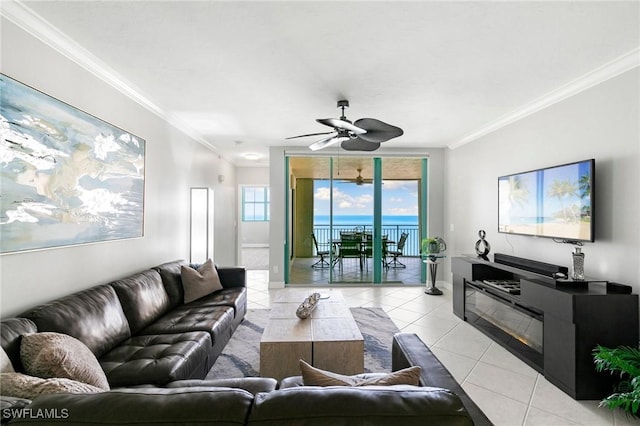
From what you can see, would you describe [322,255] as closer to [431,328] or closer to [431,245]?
[431,245]

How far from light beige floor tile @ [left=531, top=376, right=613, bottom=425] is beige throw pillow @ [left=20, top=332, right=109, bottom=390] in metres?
2.88

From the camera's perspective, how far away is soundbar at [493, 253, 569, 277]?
9.70 feet

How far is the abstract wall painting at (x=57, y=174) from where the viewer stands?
1758 millimetres

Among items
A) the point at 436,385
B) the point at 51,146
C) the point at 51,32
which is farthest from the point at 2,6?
the point at 436,385

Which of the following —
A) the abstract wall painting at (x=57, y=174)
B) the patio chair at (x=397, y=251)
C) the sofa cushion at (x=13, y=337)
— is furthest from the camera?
the patio chair at (x=397, y=251)

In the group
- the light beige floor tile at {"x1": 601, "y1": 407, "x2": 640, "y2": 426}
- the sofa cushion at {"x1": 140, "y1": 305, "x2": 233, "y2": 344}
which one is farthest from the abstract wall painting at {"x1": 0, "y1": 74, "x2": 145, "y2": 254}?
the light beige floor tile at {"x1": 601, "y1": 407, "x2": 640, "y2": 426}

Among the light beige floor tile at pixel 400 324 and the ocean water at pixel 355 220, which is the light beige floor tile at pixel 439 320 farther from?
the ocean water at pixel 355 220

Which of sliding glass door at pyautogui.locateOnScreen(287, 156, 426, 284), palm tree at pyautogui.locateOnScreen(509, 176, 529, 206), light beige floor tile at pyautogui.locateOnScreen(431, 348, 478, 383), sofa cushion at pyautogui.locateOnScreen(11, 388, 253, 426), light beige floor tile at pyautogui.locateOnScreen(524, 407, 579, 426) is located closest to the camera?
sofa cushion at pyautogui.locateOnScreen(11, 388, 253, 426)

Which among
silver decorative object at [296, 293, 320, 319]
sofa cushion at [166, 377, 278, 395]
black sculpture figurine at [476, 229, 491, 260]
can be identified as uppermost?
black sculpture figurine at [476, 229, 491, 260]

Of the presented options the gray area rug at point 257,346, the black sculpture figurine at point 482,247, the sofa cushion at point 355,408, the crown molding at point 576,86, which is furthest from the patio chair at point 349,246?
the sofa cushion at point 355,408

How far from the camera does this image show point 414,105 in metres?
3.55

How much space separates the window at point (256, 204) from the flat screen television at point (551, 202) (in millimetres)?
8736

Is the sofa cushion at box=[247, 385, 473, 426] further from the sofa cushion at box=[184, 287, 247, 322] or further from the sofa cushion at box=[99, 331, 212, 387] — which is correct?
the sofa cushion at box=[184, 287, 247, 322]

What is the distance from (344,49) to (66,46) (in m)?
2.06
